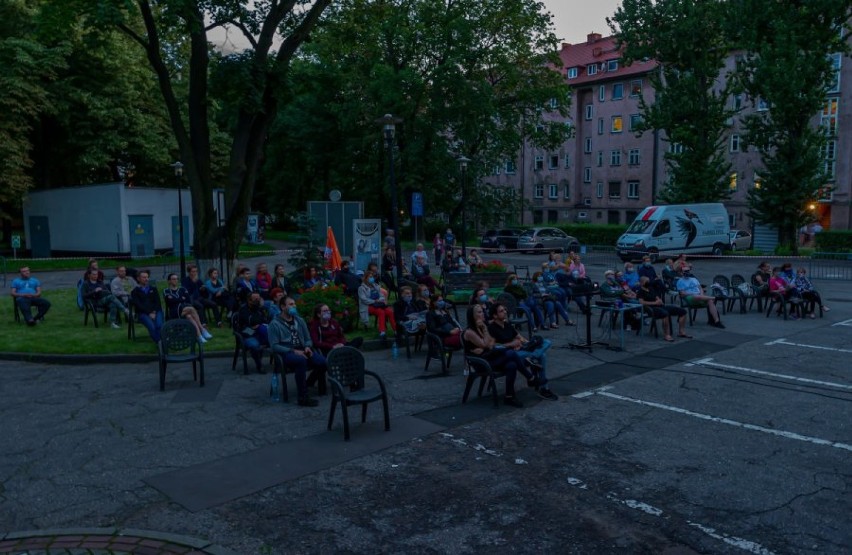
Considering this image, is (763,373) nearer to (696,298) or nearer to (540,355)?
(540,355)

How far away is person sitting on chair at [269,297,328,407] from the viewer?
10.3m

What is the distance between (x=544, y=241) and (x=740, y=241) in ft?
38.6

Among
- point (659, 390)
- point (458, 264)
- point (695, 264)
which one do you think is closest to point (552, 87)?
point (695, 264)

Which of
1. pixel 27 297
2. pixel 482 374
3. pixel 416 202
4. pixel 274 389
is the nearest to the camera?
pixel 482 374

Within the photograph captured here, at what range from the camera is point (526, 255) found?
43281 millimetres

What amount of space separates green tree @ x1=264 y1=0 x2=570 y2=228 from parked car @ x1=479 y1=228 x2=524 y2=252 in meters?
3.63

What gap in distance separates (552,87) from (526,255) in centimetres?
1089

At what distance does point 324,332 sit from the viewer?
11.0 metres

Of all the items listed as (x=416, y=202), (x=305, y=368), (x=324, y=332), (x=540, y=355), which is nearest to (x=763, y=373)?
(x=540, y=355)

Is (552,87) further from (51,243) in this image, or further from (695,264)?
(51,243)

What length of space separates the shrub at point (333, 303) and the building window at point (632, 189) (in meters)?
49.1

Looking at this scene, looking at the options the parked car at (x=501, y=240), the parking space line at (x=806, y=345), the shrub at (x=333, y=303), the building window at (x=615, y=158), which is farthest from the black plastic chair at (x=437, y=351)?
the building window at (x=615, y=158)

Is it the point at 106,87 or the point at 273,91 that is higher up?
the point at 106,87

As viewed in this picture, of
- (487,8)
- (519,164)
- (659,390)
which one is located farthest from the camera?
(519,164)
